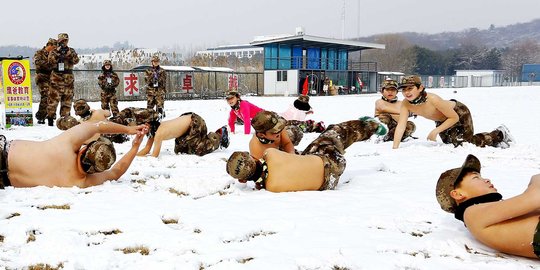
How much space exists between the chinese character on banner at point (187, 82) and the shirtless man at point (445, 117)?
20.7m

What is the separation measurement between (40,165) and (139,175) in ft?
3.87

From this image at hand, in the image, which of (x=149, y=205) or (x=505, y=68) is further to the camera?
(x=505, y=68)

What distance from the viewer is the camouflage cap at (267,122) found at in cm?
444

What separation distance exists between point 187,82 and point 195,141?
68.1 feet

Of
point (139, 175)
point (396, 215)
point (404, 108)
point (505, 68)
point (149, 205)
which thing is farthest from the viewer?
point (505, 68)

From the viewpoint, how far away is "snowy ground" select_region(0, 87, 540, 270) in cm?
248

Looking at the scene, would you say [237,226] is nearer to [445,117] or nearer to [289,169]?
[289,169]

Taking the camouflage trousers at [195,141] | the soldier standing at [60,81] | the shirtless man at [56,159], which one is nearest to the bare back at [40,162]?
the shirtless man at [56,159]

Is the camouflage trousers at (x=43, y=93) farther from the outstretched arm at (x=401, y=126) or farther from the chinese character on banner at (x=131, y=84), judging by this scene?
the chinese character on banner at (x=131, y=84)

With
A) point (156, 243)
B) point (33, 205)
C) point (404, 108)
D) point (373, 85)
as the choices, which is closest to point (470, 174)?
point (156, 243)

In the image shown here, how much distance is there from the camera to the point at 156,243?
2.75m

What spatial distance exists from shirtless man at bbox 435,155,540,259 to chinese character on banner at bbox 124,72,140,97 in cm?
2244

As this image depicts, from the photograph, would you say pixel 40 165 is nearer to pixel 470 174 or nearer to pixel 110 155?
pixel 110 155

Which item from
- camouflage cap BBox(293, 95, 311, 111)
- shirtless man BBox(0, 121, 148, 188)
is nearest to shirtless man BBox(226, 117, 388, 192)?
shirtless man BBox(0, 121, 148, 188)
